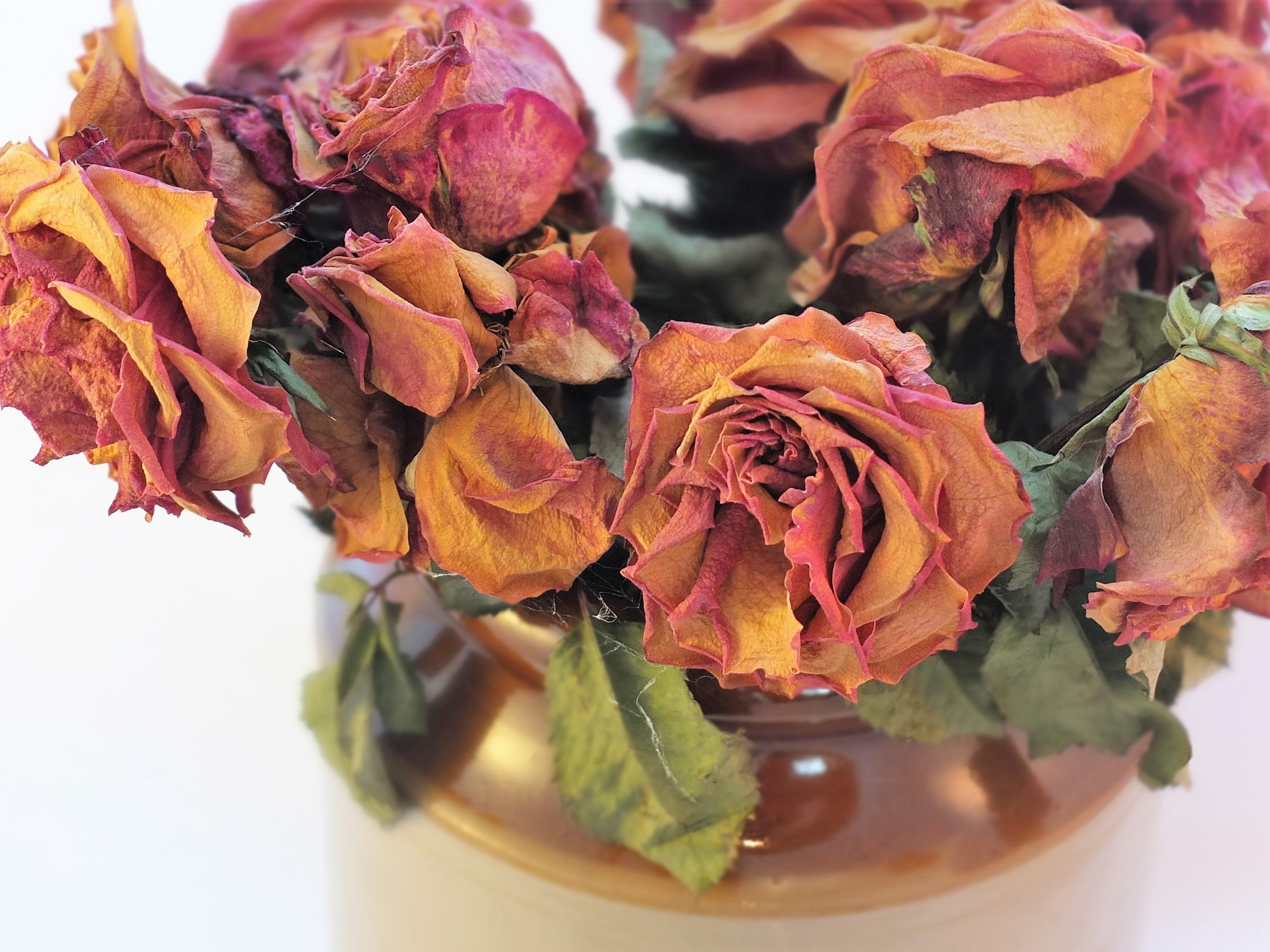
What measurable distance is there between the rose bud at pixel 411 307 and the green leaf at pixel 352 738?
0.14 m

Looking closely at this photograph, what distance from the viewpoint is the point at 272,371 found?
202 millimetres

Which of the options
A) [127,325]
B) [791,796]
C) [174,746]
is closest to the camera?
[127,325]

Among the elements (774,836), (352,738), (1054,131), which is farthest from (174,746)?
(1054,131)

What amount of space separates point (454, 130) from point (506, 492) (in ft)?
0.21

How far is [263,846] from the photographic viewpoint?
55 cm

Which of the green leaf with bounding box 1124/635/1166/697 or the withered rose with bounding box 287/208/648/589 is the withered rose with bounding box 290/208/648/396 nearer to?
the withered rose with bounding box 287/208/648/589

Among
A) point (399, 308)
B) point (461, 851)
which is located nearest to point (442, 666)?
point (461, 851)

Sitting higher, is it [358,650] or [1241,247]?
[1241,247]

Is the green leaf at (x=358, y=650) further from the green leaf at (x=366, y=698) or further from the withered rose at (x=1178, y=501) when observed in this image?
the withered rose at (x=1178, y=501)

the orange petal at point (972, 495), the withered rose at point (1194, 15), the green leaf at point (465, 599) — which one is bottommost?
the green leaf at point (465, 599)

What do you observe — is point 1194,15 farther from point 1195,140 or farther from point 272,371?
point 272,371

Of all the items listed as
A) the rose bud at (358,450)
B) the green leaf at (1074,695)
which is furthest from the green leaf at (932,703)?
the rose bud at (358,450)

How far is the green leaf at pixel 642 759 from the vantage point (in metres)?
0.24

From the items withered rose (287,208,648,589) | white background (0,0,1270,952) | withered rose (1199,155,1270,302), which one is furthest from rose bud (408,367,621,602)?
white background (0,0,1270,952)
